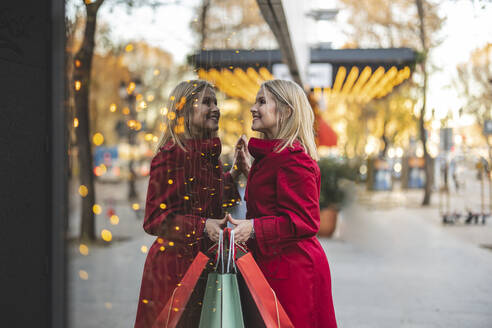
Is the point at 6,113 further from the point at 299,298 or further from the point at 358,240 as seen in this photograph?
the point at 358,240

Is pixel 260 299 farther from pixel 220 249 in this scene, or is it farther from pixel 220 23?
pixel 220 23

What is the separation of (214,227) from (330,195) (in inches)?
311

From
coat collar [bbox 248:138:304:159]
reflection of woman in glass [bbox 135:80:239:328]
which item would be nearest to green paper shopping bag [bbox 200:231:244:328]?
reflection of woman in glass [bbox 135:80:239:328]

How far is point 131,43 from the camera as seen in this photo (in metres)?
1.73

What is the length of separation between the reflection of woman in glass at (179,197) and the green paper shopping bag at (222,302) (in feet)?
0.53

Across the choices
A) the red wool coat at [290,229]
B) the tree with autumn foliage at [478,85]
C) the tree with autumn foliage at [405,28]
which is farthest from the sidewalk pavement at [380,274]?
the tree with autumn foliage at [405,28]

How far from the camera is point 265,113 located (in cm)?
255

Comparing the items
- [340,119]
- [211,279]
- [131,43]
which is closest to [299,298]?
[211,279]

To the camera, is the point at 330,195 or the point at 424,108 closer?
the point at 330,195

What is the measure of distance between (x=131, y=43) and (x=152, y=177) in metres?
0.55

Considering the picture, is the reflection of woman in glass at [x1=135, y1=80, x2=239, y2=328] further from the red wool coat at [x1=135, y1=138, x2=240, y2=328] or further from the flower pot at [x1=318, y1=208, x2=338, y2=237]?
the flower pot at [x1=318, y1=208, x2=338, y2=237]

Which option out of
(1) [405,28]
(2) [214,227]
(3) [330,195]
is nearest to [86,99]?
(2) [214,227]

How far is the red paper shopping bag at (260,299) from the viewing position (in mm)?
2020

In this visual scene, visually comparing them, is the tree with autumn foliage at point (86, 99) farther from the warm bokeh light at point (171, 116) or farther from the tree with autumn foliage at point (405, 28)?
the tree with autumn foliage at point (405, 28)
